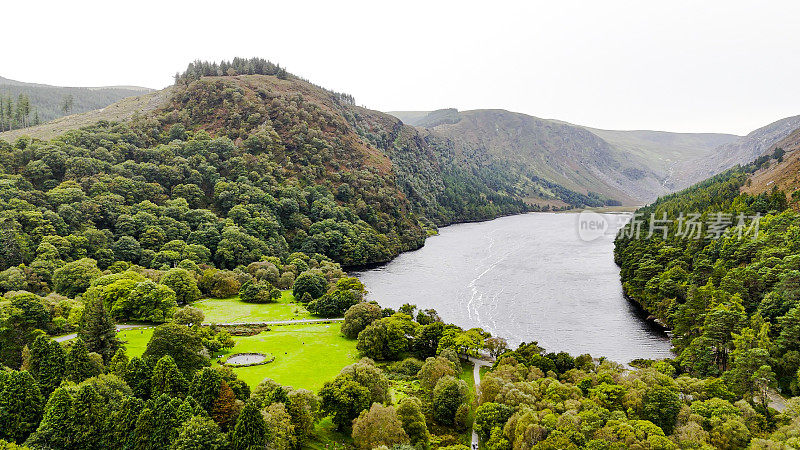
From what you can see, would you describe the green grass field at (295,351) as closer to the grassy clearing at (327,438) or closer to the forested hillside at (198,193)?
the grassy clearing at (327,438)

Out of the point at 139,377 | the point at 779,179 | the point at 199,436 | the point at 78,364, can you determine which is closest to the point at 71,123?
the point at 78,364

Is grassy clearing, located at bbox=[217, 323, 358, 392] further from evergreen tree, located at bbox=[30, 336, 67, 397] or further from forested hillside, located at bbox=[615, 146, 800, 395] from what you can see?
forested hillside, located at bbox=[615, 146, 800, 395]

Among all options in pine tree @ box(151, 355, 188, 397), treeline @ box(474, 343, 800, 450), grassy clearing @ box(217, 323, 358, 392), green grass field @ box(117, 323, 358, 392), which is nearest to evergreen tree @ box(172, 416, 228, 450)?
pine tree @ box(151, 355, 188, 397)

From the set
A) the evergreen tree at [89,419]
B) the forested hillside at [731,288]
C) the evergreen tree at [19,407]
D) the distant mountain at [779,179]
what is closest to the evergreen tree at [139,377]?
the evergreen tree at [89,419]

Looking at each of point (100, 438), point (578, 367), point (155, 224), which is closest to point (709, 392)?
point (578, 367)

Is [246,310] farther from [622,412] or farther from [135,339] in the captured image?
[622,412]

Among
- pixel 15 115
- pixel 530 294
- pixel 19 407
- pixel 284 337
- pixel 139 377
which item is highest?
pixel 15 115

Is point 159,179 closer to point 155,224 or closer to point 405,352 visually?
point 155,224
